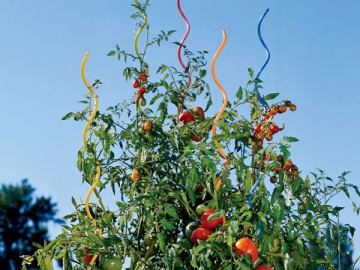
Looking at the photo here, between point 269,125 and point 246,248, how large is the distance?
1.47 ft

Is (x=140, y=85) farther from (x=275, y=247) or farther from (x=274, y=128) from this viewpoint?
(x=275, y=247)

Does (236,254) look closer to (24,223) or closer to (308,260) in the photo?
(308,260)

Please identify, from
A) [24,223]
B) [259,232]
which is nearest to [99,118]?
[259,232]

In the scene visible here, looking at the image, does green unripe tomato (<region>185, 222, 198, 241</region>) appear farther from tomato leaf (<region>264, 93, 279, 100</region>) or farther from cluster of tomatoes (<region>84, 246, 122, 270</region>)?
tomato leaf (<region>264, 93, 279, 100</region>)

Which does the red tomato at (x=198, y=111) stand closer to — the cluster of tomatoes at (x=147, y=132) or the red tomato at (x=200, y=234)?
the cluster of tomatoes at (x=147, y=132)

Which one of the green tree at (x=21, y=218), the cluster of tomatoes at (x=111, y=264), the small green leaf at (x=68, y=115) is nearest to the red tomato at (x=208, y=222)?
the cluster of tomatoes at (x=111, y=264)

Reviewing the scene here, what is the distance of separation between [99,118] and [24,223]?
7382 mm

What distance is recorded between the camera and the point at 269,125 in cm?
192

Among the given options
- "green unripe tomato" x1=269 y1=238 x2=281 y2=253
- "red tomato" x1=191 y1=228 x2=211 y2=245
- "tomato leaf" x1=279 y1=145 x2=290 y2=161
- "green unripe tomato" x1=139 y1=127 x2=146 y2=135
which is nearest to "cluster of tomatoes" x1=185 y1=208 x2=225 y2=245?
"red tomato" x1=191 y1=228 x2=211 y2=245

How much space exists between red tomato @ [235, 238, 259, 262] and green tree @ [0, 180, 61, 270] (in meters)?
6.98

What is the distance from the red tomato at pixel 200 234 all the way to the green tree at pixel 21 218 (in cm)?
685

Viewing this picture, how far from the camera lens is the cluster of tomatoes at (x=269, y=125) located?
1909mm

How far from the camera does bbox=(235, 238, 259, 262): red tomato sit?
1.63 meters

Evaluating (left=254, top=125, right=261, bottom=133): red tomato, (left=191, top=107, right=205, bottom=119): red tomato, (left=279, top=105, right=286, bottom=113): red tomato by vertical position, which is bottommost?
(left=254, top=125, right=261, bottom=133): red tomato
